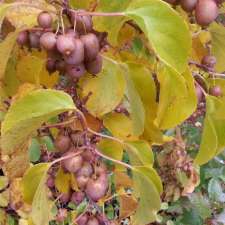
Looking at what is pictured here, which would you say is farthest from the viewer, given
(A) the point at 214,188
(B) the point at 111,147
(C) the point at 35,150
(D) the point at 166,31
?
(A) the point at 214,188

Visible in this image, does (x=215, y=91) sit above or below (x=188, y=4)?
below

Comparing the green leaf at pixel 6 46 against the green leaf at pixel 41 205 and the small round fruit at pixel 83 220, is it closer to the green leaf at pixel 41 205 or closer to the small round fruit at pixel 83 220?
the green leaf at pixel 41 205

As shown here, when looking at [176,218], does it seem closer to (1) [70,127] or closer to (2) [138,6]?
(1) [70,127]

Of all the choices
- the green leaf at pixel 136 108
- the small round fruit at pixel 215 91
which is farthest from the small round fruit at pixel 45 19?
the small round fruit at pixel 215 91

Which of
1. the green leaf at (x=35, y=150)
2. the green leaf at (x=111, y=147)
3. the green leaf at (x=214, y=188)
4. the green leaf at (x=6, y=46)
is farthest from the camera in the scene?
the green leaf at (x=214, y=188)

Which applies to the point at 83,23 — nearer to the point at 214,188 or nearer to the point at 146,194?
the point at 146,194

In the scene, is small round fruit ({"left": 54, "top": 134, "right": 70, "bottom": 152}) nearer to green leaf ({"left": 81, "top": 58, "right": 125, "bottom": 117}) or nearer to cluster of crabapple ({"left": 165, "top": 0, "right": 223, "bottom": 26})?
green leaf ({"left": 81, "top": 58, "right": 125, "bottom": 117})

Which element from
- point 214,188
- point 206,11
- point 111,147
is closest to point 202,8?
point 206,11
